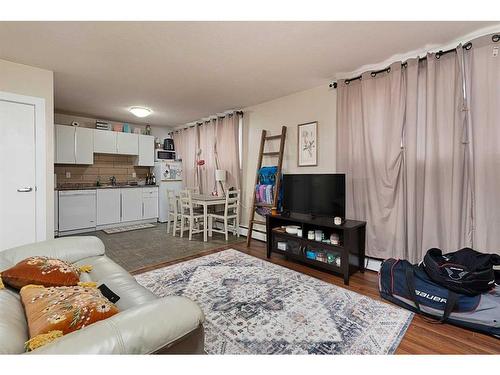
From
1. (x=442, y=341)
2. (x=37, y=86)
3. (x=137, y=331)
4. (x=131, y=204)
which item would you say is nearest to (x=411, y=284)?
(x=442, y=341)

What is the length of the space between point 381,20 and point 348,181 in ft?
5.52

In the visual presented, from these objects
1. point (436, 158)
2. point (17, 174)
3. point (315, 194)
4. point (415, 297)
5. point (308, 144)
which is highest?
point (308, 144)

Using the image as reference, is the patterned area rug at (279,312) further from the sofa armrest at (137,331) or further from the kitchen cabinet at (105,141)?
the kitchen cabinet at (105,141)

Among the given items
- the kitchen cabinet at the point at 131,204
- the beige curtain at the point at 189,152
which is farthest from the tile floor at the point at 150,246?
the beige curtain at the point at 189,152

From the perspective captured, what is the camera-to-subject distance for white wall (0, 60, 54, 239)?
2.74 m

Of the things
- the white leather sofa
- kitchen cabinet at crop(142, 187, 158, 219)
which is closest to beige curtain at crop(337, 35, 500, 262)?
the white leather sofa

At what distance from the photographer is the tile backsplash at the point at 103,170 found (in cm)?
511

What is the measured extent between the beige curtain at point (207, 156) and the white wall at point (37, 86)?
8.97ft

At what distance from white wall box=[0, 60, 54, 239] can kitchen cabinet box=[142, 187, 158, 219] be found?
261cm

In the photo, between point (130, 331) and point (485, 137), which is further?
point (485, 137)

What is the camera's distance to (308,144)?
365 centimetres

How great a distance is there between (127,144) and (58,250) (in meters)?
4.31

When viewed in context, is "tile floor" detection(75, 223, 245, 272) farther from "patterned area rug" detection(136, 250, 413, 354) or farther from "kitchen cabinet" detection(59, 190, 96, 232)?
A: "patterned area rug" detection(136, 250, 413, 354)

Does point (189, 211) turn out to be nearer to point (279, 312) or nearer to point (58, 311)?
point (279, 312)
